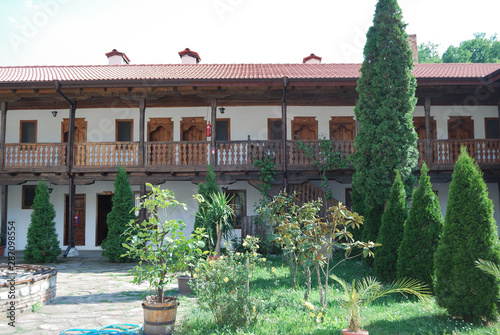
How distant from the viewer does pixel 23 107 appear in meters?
14.1

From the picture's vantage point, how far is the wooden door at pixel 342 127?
1388 centimetres

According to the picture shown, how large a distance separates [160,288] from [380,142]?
22.6 feet

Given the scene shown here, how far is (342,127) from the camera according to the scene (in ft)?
46.0

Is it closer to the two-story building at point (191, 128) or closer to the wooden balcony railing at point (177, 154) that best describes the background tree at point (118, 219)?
the two-story building at point (191, 128)

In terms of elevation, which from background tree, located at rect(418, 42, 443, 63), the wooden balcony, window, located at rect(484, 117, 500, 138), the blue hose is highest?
background tree, located at rect(418, 42, 443, 63)

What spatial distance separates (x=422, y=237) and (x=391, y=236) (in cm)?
122

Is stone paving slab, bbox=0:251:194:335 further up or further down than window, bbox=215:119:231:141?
further down

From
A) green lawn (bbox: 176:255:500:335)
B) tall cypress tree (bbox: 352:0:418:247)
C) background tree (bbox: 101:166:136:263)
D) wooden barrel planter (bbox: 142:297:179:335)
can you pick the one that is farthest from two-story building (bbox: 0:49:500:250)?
wooden barrel planter (bbox: 142:297:179:335)

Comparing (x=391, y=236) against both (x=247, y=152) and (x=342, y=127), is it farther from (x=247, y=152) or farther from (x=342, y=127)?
(x=342, y=127)

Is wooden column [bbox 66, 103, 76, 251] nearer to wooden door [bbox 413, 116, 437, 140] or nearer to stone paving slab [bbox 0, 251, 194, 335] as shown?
stone paving slab [bbox 0, 251, 194, 335]

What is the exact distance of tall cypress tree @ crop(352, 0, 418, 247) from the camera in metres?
9.67

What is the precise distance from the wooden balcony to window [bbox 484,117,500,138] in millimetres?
1694

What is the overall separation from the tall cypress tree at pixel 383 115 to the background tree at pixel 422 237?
3.04 m

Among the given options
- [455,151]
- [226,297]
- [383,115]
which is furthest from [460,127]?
[226,297]
